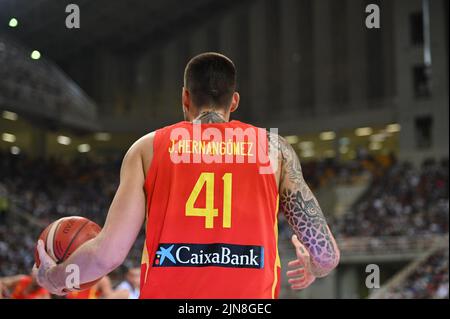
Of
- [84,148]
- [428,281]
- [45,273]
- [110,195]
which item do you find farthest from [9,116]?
[45,273]

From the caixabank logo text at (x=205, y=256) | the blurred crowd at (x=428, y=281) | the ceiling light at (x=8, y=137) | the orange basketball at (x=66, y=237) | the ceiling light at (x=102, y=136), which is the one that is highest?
the ceiling light at (x=102, y=136)

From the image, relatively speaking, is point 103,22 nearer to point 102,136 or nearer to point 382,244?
point 102,136

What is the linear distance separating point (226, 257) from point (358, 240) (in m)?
21.2

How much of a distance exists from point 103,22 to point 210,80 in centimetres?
3250

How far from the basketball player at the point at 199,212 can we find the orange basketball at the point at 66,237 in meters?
0.11

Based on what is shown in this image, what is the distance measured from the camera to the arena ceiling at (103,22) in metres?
30.3

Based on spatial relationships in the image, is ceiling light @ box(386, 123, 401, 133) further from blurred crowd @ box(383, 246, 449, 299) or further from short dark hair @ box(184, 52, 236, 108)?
short dark hair @ box(184, 52, 236, 108)

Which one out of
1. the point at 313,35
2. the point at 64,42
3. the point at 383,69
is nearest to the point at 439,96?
the point at 383,69

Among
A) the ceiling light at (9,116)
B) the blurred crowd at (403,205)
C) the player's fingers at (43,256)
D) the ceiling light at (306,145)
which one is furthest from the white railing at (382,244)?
the player's fingers at (43,256)

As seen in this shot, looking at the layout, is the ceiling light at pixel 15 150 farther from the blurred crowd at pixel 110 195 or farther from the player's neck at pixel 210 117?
the player's neck at pixel 210 117

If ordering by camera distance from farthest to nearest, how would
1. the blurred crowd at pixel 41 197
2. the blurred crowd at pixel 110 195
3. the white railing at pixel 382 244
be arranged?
the blurred crowd at pixel 110 195
the white railing at pixel 382 244
the blurred crowd at pixel 41 197

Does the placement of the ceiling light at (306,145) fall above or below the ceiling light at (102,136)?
below

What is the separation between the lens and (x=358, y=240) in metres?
23.0
